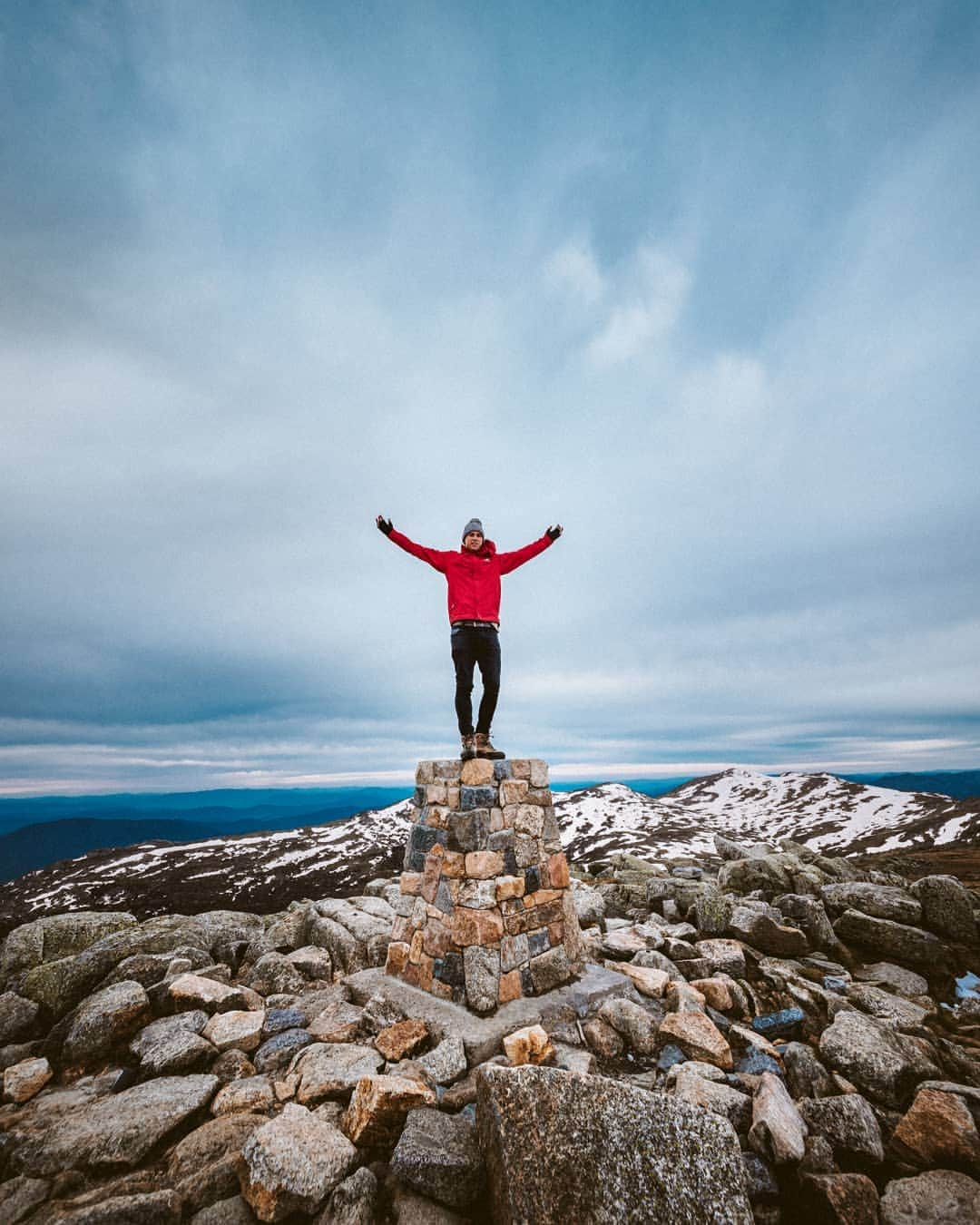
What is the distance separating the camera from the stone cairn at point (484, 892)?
7273 millimetres

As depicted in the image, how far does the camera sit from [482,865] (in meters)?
7.48

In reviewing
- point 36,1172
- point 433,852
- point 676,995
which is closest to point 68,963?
point 36,1172

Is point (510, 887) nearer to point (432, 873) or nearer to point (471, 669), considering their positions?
point (432, 873)

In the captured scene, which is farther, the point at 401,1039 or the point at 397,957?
the point at 397,957

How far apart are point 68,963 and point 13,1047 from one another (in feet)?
4.19

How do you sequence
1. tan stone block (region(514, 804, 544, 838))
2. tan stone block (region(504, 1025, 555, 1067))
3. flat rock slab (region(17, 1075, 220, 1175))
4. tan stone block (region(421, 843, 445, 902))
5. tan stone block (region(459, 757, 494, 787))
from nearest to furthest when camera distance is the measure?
1. flat rock slab (region(17, 1075, 220, 1175))
2. tan stone block (region(504, 1025, 555, 1067))
3. tan stone block (region(421, 843, 445, 902))
4. tan stone block (region(459, 757, 494, 787))
5. tan stone block (region(514, 804, 544, 838))

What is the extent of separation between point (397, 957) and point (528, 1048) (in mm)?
2749

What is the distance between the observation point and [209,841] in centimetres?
11338

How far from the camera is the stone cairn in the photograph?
727cm

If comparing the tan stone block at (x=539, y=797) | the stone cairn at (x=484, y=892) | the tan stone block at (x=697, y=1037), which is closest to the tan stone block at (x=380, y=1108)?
the stone cairn at (x=484, y=892)

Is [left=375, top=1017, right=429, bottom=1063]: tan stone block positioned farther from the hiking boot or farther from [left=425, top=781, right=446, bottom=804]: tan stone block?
the hiking boot

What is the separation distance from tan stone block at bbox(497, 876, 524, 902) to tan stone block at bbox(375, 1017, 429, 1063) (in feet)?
5.86


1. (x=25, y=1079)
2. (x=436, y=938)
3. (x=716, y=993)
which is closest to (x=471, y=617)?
(x=436, y=938)

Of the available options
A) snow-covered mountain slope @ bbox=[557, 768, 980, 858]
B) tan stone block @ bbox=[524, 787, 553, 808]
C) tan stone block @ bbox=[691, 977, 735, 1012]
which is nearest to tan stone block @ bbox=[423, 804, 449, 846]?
tan stone block @ bbox=[524, 787, 553, 808]
